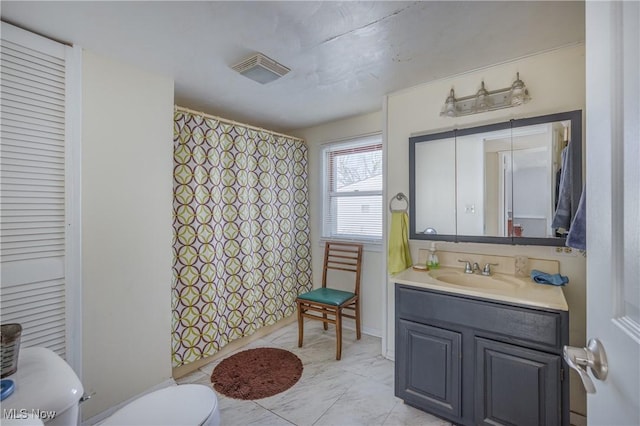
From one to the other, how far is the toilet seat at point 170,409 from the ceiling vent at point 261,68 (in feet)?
5.76

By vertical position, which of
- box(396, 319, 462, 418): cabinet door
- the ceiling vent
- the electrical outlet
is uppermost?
the ceiling vent

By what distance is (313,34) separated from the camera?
1.50m

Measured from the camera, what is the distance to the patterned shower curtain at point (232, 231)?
2.17m

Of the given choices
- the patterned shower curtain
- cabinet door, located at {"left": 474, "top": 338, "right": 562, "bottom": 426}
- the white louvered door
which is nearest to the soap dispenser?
cabinet door, located at {"left": 474, "top": 338, "right": 562, "bottom": 426}

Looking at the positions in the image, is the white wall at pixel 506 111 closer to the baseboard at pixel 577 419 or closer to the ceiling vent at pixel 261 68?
the baseboard at pixel 577 419

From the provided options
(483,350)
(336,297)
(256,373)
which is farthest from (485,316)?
(256,373)

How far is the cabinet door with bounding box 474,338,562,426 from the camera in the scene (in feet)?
4.35

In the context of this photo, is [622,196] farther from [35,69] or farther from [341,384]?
[35,69]

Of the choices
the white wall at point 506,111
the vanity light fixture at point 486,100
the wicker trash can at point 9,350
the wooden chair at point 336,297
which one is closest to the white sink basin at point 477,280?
the white wall at point 506,111

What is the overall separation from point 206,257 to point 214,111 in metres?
1.40

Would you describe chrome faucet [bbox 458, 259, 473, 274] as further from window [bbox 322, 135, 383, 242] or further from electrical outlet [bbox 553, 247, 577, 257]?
window [bbox 322, 135, 383, 242]

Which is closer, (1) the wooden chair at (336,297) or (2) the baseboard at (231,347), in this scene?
(2) the baseboard at (231,347)

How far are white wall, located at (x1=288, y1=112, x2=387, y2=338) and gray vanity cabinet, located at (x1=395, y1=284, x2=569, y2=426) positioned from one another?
0.78 meters

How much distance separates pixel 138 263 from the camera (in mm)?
1843
